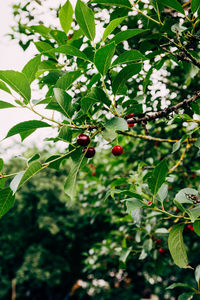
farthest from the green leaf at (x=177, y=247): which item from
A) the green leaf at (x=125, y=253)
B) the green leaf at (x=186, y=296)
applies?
the green leaf at (x=125, y=253)

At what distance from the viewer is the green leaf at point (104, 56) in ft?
2.86

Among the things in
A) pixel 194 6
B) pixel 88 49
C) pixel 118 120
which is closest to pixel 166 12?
pixel 194 6

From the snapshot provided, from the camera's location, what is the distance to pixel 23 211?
18672 mm

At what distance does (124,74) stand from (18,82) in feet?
1.45

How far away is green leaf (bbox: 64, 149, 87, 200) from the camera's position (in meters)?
1.06

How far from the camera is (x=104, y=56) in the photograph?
0.90m

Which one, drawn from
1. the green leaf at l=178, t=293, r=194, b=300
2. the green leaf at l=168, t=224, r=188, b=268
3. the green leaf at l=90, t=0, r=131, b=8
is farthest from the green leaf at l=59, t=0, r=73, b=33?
the green leaf at l=178, t=293, r=194, b=300

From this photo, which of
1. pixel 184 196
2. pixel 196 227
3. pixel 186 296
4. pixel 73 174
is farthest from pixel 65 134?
pixel 186 296

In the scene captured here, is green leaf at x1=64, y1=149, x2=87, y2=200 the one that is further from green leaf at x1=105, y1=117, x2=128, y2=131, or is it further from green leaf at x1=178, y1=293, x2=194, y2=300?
green leaf at x1=178, y1=293, x2=194, y2=300

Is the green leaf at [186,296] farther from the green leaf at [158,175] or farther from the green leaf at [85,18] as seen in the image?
the green leaf at [85,18]

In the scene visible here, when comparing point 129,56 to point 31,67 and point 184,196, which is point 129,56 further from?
point 184,196

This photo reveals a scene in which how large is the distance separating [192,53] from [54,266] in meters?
20.1

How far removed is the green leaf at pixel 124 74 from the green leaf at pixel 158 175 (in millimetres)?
387

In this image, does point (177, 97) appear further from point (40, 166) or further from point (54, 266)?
point (54, 266)
